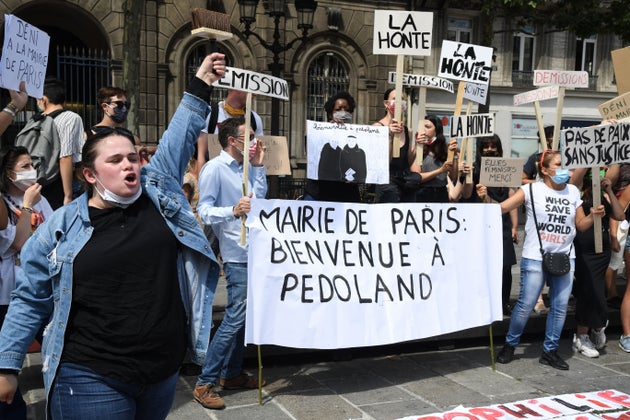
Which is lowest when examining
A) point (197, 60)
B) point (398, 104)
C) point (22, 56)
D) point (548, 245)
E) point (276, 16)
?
point (548, 245)

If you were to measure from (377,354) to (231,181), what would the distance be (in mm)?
2040

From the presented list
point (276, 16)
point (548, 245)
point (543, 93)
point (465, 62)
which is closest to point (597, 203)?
point (548, 245)

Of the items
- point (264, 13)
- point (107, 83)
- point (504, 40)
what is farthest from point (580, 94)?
point (107, 83)

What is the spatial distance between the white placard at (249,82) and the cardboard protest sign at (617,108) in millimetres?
3016

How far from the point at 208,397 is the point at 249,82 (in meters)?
2.05

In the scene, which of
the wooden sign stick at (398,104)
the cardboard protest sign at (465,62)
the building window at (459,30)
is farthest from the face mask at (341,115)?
the building window at (459,30)

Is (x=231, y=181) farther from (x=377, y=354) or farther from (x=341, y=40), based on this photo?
(x=341, y=40)

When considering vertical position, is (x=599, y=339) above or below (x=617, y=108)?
below

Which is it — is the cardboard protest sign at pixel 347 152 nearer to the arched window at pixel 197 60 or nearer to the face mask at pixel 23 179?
the face mask at pixel 23 179

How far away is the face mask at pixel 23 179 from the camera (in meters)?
3.86

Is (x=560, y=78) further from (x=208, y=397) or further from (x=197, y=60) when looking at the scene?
(x=197, y=60)

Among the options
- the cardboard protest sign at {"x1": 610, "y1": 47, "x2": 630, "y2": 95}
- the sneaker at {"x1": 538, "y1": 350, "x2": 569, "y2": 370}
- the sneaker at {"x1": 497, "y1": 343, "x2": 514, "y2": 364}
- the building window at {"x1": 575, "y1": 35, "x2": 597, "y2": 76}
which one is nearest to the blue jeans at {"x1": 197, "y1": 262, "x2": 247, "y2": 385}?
the sneaker at {"x1": 497, "y1": 343, "x2": 514, "y2": 364}

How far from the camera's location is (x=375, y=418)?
410 cm

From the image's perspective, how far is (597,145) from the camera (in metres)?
5.40
